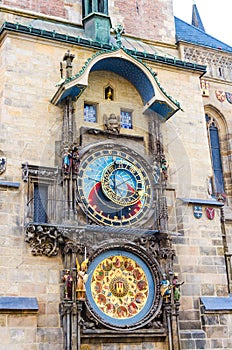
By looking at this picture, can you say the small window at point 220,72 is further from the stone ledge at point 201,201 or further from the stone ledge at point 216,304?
the stone ledge at point 216,304

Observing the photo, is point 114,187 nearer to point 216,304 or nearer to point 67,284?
point 67,284

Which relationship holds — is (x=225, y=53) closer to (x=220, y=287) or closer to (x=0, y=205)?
(x=220, y=287)

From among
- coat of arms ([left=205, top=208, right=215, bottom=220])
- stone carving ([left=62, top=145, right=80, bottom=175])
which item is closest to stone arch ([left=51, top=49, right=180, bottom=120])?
stone carving ([left=62, top=145, right=80, bottom=175])

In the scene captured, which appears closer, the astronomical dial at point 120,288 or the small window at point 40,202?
the astronomical dial at point 120,288

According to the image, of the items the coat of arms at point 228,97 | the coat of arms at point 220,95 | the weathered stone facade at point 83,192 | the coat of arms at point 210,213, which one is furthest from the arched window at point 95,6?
the coat of arms at point 210,213

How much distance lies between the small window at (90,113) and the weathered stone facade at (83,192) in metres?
0.05

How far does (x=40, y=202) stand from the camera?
10.5 meters

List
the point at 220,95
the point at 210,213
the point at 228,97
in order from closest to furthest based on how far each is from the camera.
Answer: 1. the point at 210,213
2. the point at 220,95
3. the point at 228,97

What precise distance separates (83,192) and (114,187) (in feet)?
2.22

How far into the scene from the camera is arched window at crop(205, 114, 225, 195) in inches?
569

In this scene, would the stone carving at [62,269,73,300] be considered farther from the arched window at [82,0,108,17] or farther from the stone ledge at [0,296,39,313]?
the arched window at [82,0,108,17]

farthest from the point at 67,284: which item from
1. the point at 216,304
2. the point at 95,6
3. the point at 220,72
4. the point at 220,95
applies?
the point at 220,72

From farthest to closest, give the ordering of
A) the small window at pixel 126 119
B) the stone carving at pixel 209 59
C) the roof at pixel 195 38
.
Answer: the roof at pixel 195 38
the stone carving at pixel 209 59
the small window at pixel 126 119

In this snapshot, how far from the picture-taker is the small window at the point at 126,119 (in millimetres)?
12016
